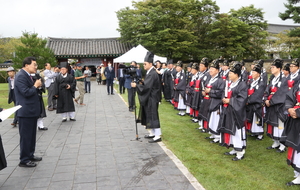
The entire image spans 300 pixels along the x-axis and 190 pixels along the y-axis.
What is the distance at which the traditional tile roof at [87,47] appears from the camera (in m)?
28.6

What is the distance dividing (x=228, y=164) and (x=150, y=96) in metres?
2.47

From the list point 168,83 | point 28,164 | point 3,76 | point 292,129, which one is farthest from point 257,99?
point 3,76

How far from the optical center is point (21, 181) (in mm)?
4367

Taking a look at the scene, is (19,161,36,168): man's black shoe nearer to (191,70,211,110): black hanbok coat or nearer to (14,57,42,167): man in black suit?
(14,57,42,167): man in black suit

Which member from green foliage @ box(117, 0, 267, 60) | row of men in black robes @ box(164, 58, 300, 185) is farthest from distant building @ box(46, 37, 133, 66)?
row of men in black robes @ box(164, 58, 300, 185)

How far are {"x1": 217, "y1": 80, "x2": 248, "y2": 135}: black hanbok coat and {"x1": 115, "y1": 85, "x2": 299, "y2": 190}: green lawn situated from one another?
70 cm

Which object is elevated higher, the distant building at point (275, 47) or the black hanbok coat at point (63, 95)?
the distant building at point (275, 47)

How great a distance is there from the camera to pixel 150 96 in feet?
21.2

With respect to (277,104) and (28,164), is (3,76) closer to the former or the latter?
(28,164)

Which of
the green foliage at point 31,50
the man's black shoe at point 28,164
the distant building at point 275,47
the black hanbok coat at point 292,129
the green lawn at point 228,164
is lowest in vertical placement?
the green lawn at point 228,164

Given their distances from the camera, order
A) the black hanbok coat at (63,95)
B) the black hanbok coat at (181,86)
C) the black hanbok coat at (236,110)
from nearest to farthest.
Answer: the black hanbok coat at (236,110), the black hanbok coat at (63,95), the black hanbok coat at (181,86)

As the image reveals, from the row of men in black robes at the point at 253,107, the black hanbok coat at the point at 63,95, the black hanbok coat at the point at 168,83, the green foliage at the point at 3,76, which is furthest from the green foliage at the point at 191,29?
the row of men in black robes at the point at 253,107

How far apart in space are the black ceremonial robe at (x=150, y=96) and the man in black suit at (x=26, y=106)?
2.44 metres

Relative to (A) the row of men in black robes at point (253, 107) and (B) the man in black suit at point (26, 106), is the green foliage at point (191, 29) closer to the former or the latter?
(A) the row of men in black robes at point (253, 107)
